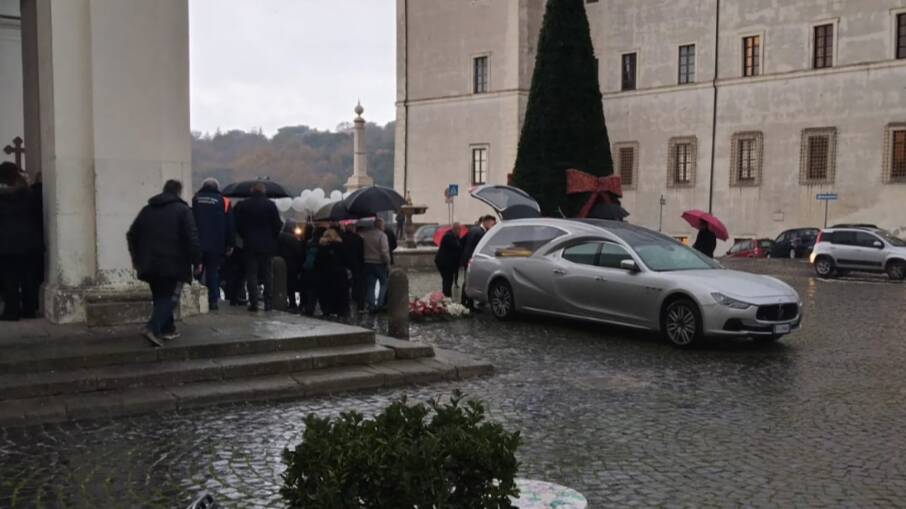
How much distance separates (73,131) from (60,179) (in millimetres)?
599

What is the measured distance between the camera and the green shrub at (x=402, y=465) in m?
3.49

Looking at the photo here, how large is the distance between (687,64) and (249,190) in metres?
33.5

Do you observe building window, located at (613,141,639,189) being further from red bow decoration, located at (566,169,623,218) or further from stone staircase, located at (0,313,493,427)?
stone staircase, located at (0,313,493,427)

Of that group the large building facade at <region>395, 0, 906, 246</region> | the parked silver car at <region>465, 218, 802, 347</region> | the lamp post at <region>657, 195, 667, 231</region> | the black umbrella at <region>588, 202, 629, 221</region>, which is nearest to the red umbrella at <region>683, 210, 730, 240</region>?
the black umbrella at <region>588, 202, 629, 221</region>

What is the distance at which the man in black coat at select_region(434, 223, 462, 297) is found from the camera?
1791cm

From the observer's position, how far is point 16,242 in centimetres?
1081

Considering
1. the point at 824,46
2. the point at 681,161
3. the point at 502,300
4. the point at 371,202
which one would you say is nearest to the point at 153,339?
the point at 502,300

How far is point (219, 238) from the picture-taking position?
12.9 metres

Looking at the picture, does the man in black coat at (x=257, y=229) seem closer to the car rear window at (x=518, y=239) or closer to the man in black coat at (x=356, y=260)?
the man in black coat at (x=356, y=260)

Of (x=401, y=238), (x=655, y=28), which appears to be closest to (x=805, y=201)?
(x=655, y=28)

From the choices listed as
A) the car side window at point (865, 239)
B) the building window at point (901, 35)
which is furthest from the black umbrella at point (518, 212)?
the building window at point (901, 35)

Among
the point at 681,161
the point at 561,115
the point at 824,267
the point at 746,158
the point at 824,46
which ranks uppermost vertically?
the point at 824,46

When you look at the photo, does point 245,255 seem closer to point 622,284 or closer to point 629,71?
point 622,284

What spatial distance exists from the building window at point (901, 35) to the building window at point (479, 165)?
853 inches
